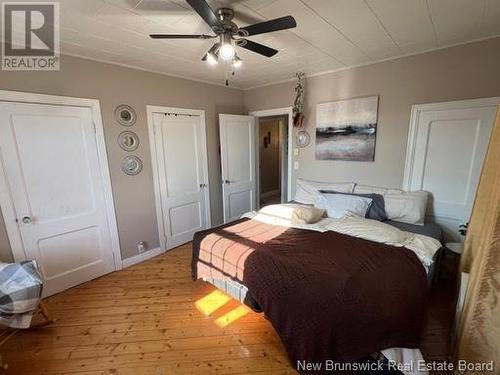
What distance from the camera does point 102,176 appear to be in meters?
2.65

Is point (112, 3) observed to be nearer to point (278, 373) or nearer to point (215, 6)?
point (215, 6)

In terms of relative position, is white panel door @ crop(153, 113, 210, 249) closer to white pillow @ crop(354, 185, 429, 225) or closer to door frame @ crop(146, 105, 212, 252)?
door frame @ crop(146, 105, 212, 252)

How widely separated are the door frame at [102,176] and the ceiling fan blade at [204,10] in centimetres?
182

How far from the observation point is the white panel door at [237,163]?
371 centimetres

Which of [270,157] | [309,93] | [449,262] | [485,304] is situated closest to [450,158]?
[449,262]

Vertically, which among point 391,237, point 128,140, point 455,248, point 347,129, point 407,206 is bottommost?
point 455,248

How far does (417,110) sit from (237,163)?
251 cm

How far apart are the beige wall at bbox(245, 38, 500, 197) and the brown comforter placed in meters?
1.34

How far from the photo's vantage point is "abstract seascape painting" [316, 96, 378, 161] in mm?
2918

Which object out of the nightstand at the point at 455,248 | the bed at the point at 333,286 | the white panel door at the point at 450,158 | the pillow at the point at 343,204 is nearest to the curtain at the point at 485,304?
the bed at the point at 333,286

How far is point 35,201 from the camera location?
2246 millimetres

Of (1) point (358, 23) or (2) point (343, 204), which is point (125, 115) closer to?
(1) point (358, 23)

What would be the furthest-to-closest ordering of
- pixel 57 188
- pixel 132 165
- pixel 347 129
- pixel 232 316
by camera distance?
Answer: pixel 347 129
pixel 132 165
pixel 57 188
pixel 232 316

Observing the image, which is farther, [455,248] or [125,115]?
[125,115]
